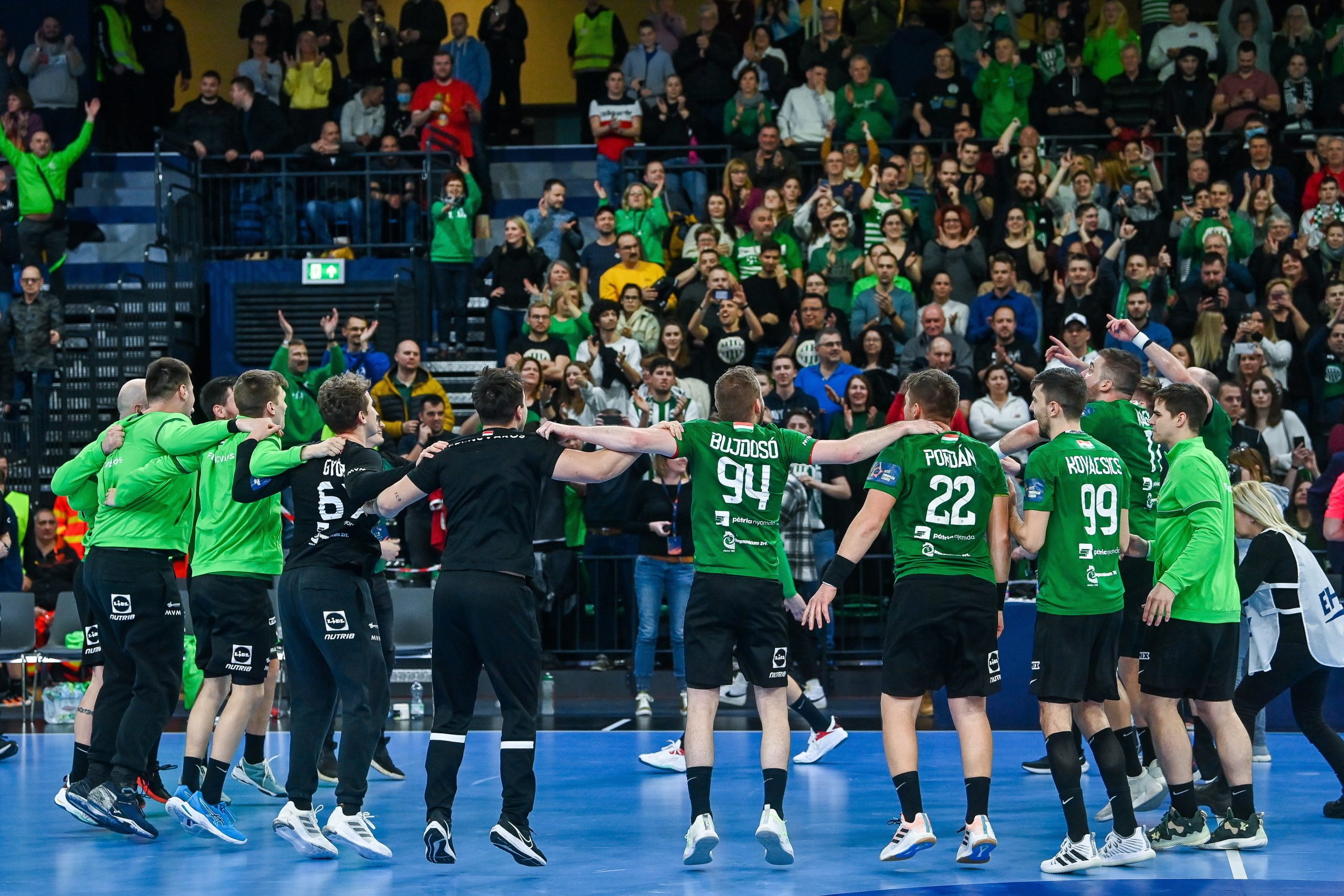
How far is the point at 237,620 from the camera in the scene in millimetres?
Result: 8148

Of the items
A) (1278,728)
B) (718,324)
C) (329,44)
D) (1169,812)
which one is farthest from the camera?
(329,44)

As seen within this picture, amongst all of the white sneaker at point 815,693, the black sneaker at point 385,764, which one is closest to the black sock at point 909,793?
the black sneaker at point 385,764

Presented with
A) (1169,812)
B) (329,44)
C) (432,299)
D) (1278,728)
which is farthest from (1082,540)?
(329,44)

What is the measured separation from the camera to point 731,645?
7.55 m

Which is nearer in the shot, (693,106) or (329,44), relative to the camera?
(693,106)

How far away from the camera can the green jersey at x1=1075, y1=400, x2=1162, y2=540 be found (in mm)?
8531

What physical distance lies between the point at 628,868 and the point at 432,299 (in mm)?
11187

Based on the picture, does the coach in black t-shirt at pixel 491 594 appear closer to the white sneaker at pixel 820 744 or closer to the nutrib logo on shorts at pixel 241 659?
the nutrib logo on shorts at pixel 241 659

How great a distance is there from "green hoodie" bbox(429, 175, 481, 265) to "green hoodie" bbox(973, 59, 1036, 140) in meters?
5.86

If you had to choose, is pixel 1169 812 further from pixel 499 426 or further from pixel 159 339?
pixel 159 339

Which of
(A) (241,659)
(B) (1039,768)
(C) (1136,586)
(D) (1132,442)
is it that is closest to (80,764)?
(A) (241,659)

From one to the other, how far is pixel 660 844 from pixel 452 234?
1036 centimetres

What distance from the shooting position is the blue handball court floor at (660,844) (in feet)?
23.2

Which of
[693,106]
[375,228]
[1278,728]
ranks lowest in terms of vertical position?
[1278,728]
